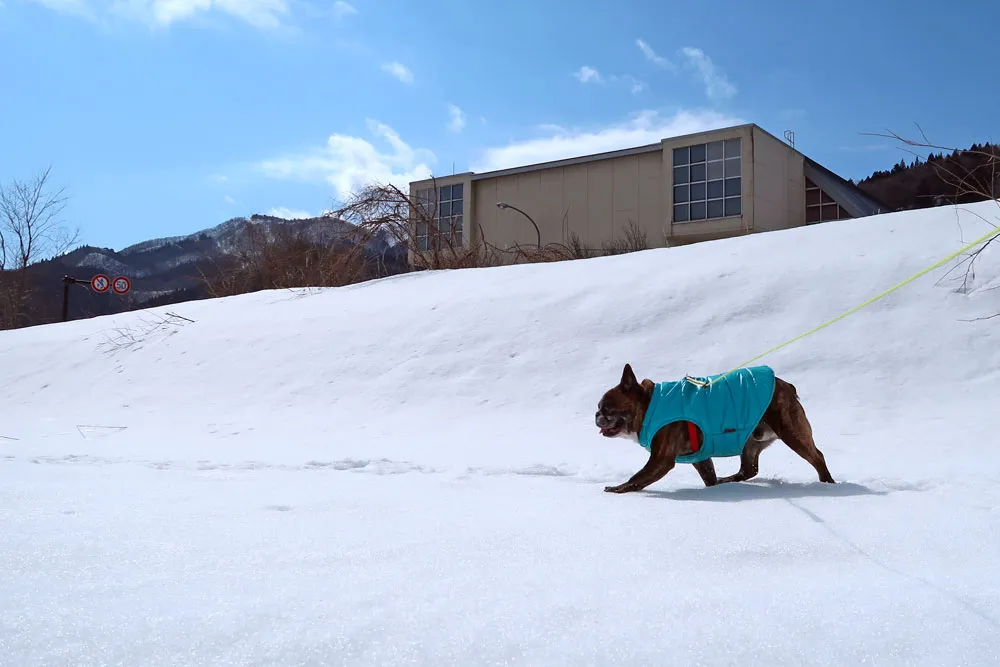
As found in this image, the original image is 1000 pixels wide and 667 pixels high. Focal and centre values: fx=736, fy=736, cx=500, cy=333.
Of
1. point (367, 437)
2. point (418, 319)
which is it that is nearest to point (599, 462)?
point (367, 437)

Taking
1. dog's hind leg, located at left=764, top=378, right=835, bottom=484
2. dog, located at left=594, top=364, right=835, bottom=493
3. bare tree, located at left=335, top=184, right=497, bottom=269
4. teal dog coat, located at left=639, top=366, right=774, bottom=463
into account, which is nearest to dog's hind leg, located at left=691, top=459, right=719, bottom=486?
dog, located at left=594, top=364, right=835, bottom=493

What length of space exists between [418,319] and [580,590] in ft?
29.9

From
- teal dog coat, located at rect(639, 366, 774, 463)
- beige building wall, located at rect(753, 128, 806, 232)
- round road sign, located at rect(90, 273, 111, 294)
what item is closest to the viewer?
teal dog coat, located at rect(639, 366, 774, 463)

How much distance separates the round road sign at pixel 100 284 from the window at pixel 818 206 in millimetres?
29779

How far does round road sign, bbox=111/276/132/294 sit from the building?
12.5 m

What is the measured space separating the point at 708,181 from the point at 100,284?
24923mm

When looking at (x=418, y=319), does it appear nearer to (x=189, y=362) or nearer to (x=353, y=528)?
(x=189, y=362)

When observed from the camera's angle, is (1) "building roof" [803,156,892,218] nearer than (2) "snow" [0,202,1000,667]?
No

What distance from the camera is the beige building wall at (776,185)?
101ft

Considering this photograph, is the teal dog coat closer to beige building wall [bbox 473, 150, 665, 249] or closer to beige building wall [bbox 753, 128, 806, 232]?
beige building wall [bbox 753, 128, 806, 232]

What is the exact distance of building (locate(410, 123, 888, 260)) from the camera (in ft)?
102

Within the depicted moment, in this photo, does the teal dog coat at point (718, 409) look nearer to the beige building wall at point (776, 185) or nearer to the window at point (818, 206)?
the beige building wall at point (776, 185)

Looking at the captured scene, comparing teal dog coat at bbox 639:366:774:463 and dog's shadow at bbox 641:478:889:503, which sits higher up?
teal dog coat at bbox 639:366:774:463

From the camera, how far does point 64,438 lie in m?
8.61
